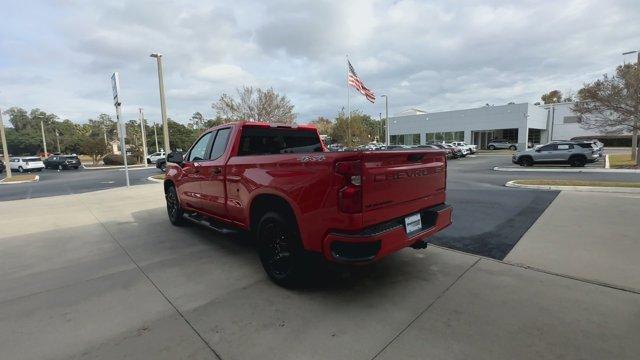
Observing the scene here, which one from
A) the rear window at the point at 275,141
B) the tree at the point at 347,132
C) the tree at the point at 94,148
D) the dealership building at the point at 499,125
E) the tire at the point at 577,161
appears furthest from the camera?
the dealership building at the point at 499,125

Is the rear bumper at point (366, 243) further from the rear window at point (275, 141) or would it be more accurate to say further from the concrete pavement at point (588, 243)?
the concrete pavement at point (588, 243)

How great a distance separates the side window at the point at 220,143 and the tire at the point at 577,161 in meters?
21.1

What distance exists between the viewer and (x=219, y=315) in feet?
10.5

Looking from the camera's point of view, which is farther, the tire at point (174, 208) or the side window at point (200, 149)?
the tire at point (174, 208)

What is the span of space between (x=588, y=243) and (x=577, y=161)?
58.0 feet

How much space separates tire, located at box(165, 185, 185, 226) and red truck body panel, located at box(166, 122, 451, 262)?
259 centimetres

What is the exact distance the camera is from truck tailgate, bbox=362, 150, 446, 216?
3.02 meters

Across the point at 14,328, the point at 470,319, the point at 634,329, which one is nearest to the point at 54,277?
the point at 14,328

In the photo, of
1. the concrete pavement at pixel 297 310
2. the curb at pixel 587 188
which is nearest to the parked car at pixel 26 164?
the concrete pavement at pixel 297 310

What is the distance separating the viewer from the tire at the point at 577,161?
18.5 metres

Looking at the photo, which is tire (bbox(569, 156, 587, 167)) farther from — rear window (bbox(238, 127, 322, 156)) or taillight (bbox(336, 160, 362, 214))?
taillight (bbox(336, 160, 362, 214))

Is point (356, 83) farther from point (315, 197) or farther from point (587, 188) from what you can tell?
point (315, 197)

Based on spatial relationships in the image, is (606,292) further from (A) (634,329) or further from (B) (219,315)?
(B) (219,315)

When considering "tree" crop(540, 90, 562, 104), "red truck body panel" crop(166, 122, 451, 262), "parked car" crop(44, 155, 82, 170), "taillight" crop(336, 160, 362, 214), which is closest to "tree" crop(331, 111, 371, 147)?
"parked car" crop(44, 155, 82, 170)
